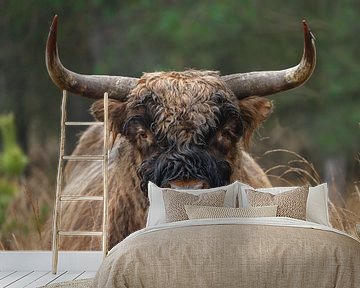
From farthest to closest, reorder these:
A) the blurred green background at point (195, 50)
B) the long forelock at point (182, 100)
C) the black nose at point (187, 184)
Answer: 1. the blurred green background at point (195, 50)
2. the long forelock at point (182, 100)
3. the black nose at point (187, 184)

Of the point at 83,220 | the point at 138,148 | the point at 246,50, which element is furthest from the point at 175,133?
the point at 246,50

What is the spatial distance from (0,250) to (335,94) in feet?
6.80

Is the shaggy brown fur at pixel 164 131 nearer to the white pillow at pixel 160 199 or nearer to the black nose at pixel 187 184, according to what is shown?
the black nose at pixel 187 184

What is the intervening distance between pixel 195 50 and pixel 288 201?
5.55 feet

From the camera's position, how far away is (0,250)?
5.29 m

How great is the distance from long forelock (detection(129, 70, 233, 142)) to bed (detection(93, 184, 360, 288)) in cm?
124

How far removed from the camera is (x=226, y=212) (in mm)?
3977

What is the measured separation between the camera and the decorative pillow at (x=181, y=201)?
161 inches

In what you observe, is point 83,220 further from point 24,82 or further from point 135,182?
point 24,82

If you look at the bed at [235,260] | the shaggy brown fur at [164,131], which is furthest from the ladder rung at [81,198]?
the bed at [235,260]

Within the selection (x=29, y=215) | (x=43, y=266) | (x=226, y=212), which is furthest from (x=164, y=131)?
(x=29, y=215)

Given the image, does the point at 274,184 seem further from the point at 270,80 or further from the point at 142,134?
the point at 142,134

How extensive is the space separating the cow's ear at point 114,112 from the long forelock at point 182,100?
0.06 meters

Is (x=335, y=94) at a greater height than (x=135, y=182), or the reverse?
(x=335, y=94)
